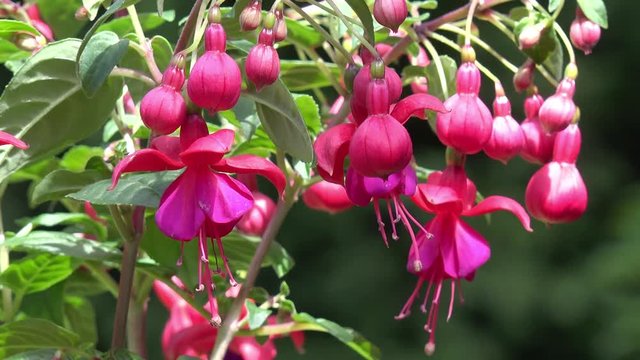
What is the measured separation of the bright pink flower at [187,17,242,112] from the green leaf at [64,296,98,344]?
1.63ft

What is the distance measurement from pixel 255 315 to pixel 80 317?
284mm

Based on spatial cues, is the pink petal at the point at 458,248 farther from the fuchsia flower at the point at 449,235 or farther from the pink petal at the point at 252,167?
the pink petal at the point at 252,167

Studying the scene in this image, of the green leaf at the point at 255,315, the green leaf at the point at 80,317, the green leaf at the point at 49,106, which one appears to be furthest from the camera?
the green leaf at the point at 80,317

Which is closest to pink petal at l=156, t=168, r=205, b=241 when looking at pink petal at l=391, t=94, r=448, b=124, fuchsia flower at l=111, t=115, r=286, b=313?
fuchsia flower at l=111, t=115, r=286, b=313

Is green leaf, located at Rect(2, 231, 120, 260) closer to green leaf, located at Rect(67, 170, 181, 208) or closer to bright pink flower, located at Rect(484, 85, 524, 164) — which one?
green leaf, located at Rect(67, 170, 181, 208)

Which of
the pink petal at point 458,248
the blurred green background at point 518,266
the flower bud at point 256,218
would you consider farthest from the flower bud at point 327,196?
the blurred green background at point 518,266

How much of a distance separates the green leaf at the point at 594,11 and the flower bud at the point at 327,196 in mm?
250

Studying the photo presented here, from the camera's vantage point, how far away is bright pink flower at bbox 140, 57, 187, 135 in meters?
0.68

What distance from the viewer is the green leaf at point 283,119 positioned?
734 millimetres

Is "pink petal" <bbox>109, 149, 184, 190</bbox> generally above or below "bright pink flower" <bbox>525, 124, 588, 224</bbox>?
above

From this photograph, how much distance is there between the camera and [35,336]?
2.97ft

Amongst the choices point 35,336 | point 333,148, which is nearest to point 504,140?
point 333,148

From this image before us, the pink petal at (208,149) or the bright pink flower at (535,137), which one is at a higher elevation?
the pink petal at (208,149)

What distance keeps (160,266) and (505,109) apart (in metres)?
0.29
